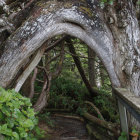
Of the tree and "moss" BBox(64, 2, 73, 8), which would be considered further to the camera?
"moss" BBox(64, 2, 73, 8)

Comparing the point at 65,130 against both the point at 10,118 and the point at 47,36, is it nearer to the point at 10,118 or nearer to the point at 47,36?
the point at 47,36

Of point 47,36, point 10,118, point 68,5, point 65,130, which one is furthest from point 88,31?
point 65,130

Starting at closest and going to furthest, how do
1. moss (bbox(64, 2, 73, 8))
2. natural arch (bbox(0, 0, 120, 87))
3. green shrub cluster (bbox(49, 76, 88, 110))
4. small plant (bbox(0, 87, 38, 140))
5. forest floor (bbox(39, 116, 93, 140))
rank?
small plant (bbox(0, 87, 38, 140))
natural arch (bbox(0, 0, 120, 87))
moss (bbox(64, 2, 73, 8))
forest floor (bbox(39, 116, 93, 140))
green shrub cluster (bbox(49, 76, 88, 110))

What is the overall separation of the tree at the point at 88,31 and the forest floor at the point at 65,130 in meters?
2.08

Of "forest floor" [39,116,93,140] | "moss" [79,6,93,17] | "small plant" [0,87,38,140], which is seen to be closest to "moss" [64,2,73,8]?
"moss" [79,6,93,17]

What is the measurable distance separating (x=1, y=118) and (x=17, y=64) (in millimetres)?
1044

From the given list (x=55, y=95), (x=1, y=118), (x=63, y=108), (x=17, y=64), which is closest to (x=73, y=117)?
(x=63, y=108)

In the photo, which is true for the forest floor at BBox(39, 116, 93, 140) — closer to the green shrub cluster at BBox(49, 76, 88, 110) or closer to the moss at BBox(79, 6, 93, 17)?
the green shrub cluster at BBox(49, 76, 88, 110)

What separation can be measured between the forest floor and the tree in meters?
2.08

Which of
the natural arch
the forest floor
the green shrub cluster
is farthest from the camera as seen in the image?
the green shrub cluster

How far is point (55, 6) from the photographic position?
9.21 feet

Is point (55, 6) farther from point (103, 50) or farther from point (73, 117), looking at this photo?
point (73, 117)

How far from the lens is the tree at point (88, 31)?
2627 millimetres

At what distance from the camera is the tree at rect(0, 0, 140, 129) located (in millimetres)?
2627
